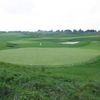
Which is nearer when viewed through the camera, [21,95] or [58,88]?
[21,95]

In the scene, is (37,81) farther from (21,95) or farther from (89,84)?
(89,84)

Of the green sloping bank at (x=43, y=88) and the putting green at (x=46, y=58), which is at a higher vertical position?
the green sloping bank at (x=43, y=88)

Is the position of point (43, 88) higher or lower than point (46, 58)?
higher

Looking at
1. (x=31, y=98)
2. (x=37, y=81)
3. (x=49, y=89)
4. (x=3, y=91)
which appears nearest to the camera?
(x=31, y=98)

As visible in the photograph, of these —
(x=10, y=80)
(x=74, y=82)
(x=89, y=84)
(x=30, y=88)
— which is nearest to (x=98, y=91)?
(x=89, y=84)

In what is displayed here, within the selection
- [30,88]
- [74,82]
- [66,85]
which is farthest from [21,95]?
[74,82]

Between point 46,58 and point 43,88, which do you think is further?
point 46,58

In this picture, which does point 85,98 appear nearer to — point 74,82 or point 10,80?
point 74,82

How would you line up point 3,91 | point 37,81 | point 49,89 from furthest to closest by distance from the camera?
point 37,81
point 49,89
point 3,91

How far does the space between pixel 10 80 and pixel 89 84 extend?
161 inches

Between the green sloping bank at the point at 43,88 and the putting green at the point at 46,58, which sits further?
the putting green at the point at 46,58

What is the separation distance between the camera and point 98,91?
9.91 meters

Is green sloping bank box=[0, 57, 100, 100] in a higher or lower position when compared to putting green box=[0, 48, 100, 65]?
higher

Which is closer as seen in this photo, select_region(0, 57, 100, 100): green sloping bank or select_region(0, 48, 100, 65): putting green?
select_region(0, 57, 100, 100): green sloping bank
